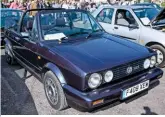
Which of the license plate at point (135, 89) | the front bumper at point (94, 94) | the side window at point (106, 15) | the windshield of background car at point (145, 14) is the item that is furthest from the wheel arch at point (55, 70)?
the side window at point (106, 15)

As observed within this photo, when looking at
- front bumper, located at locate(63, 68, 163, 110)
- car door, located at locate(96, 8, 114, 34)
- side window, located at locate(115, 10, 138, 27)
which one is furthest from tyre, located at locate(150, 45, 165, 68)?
front bumper, located at locate(63, 68, 163, 110)

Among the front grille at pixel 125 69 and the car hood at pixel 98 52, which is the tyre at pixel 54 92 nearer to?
the car hood at pixel 98 52

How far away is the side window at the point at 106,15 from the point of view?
6.61 metres

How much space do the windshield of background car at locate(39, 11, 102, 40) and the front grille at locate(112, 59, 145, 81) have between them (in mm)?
1245

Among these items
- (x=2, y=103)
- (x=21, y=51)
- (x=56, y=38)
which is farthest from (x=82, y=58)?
(x=21, y=51)

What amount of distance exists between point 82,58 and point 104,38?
1096 millimetres

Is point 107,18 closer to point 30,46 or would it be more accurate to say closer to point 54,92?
point 30,46

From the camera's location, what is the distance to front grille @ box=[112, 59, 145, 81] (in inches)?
124

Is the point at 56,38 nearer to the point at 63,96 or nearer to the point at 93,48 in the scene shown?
the point at 93,48

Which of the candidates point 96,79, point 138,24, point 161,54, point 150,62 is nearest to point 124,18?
point 138,24

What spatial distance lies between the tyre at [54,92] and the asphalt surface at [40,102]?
144 mm

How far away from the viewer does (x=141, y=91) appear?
11.1ft

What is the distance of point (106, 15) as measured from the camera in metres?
6.82

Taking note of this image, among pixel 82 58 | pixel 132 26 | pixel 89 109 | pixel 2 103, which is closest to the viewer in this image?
pixel 89 109
